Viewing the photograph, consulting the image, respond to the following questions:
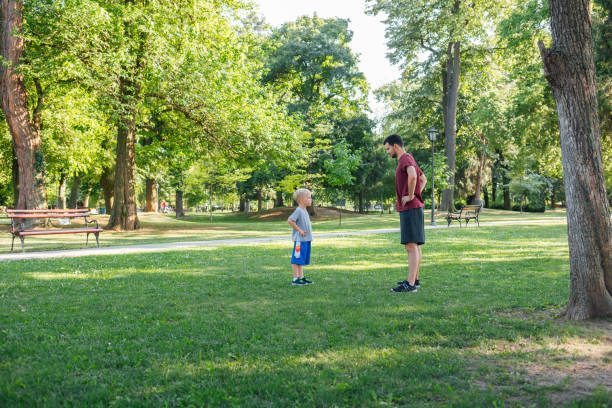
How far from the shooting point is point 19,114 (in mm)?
17172

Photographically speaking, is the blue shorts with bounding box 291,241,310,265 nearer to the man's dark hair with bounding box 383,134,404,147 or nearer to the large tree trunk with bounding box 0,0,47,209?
the man's dark hair with bounding box 383,134,404,147

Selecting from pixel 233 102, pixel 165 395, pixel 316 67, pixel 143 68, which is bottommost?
pixel 165 395

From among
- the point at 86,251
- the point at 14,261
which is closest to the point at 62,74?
the point at 86,251

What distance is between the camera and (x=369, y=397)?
2816 mm

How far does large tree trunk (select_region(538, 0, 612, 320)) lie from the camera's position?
14.8 feet

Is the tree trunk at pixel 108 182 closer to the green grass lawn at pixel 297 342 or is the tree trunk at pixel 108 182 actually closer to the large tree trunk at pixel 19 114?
the large tree trunk at pixel 19 114

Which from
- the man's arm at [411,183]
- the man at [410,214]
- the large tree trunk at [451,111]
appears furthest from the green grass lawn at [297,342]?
the large tree trunk at [451,111]

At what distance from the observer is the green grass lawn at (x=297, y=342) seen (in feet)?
9.50

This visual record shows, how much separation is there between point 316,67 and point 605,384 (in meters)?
31.8

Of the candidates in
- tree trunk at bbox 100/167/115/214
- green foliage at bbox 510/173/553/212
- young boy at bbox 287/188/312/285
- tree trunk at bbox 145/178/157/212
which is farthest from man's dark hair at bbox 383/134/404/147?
green foliage at bbox 510/173/553/212

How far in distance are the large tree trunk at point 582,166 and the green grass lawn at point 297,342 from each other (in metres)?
0.40

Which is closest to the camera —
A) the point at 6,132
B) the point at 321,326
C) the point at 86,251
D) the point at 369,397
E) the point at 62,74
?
the point at 369,397

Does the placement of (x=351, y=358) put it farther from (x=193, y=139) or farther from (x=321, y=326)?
(x=193, y=139)

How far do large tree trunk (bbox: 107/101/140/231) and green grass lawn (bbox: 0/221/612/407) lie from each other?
12067mm
